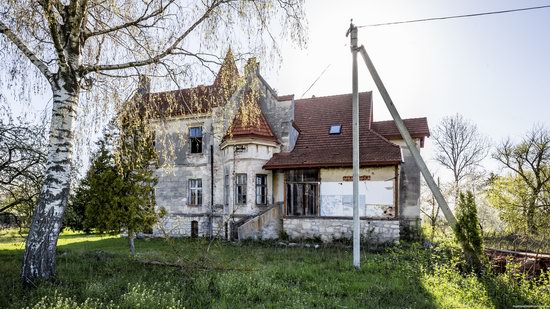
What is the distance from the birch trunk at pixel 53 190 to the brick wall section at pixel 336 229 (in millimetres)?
11644

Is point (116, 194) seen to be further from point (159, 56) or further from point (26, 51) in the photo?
point (159, 56)

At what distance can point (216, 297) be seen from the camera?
21.0 feet

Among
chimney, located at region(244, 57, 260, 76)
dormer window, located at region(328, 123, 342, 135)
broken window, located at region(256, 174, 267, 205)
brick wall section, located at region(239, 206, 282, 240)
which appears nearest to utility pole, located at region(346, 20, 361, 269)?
chimney, located at region(244, 57, 260, 76)

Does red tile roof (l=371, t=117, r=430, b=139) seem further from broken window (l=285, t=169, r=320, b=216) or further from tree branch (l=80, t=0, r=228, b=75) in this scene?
tree branch (l=80, t=0, r=228, b=75)

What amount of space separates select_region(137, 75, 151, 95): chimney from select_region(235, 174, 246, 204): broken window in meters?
10.9

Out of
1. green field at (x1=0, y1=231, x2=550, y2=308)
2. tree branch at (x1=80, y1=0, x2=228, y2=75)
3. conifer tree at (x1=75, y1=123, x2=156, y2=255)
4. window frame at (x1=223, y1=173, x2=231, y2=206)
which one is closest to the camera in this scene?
green field at (x1=0, y1=231, x2=550, y2=308)

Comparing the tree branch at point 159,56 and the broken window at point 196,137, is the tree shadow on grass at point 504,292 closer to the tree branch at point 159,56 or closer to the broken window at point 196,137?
the tree branch at point 159,56

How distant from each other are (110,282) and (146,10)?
5.23 meters

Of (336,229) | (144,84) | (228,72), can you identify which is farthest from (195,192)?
(228,72)

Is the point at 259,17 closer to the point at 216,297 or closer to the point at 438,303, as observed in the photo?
the point at 216,297

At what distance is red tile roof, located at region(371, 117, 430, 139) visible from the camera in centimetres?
1833

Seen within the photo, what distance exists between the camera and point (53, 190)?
22.0ft

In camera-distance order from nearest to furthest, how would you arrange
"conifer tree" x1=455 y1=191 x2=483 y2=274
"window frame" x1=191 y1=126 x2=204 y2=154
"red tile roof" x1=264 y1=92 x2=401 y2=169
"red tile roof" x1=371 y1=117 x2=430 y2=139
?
"conifer tree" x1=455 y1=191 x2=483 y2=274, "red tile roof" x1=264 y1=92 x2=401 y2=169, "red tile roof" x1=371 y1=117 x2=430 y2=139, "window frame" x1=191 y1=126 x2=204 y2=154

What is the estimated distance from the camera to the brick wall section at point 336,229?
15633mm
